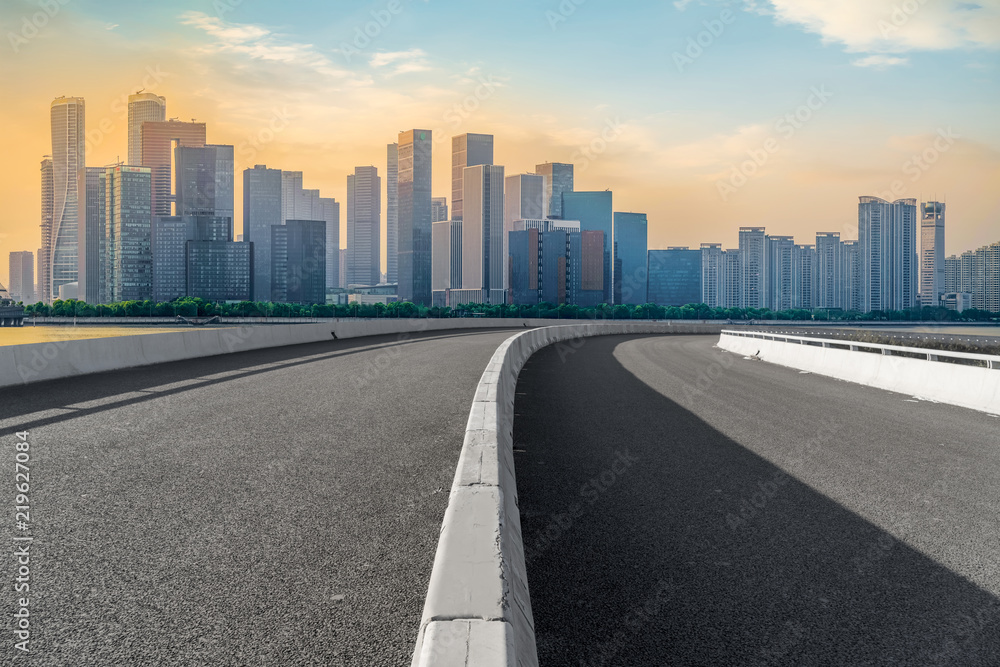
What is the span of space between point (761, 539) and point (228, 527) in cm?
397

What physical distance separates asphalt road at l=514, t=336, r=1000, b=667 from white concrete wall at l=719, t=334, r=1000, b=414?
2166 millimetres

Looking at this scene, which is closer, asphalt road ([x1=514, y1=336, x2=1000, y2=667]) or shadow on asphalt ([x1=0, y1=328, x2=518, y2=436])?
asphalt road ([x1=514, y1=336, x2=1000, y2=667])

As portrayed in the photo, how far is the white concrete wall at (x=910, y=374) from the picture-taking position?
1460 centimetres

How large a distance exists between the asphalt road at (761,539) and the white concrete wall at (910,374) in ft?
7.11

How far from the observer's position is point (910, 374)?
1752 centimetres

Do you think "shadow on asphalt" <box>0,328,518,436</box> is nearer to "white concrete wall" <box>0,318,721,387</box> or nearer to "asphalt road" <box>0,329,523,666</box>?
"asphalt road" <box>0,329,523,666</box>

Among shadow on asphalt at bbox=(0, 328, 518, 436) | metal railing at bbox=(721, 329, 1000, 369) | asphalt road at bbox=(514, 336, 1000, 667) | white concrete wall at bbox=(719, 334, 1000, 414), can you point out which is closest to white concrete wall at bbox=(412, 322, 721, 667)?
asphalt road at bbox=(514, 336, 1000, 667)

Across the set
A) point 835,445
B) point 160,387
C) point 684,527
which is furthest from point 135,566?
point 160,387

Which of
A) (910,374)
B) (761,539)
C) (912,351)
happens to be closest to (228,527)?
(761,539)

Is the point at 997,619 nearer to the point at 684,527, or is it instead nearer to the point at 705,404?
the point at 684,527

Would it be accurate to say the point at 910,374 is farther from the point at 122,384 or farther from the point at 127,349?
the point at 127,349

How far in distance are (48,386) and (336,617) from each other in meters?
14.1

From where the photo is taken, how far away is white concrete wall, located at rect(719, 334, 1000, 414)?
14.6 metres

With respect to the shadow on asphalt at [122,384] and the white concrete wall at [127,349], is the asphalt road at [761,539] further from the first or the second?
the white concrete wall at [127,349]
